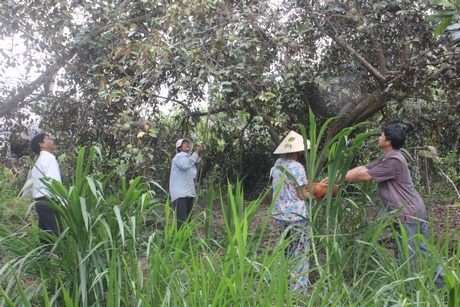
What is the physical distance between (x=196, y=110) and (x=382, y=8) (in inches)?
128

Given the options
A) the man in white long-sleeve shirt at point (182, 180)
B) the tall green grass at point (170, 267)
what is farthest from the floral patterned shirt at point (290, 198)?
the man in white long-sleeve shirt at point (182, 180)

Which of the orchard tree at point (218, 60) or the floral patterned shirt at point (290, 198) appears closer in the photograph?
the floral patterned shirt at point (290, 198)

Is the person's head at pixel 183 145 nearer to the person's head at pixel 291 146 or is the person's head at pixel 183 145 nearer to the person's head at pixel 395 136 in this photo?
the person's head at pixel 291 146

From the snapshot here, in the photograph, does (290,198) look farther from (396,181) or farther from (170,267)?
(170,267)

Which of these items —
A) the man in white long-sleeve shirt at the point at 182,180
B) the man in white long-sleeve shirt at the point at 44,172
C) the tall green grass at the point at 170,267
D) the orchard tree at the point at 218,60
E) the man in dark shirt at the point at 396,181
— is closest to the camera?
the tall green grass at the point at 170,267

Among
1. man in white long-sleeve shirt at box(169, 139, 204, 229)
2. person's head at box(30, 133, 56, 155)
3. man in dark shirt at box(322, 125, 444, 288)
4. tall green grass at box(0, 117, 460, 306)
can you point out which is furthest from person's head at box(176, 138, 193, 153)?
tall green grass at box(0, 117, 460, 306)

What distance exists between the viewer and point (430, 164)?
685 cm

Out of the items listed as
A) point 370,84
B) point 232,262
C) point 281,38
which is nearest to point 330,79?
point 281,38

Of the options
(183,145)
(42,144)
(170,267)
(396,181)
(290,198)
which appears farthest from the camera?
(183,145)

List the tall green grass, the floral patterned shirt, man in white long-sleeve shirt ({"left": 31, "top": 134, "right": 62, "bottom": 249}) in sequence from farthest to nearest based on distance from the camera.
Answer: man in white long-sleeve shirt ({"left": 31, "top": 134, "right": 62, "bottom": 249}) < the floral patterned shirt < the tall green grass

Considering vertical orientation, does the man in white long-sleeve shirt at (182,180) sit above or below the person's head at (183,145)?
below

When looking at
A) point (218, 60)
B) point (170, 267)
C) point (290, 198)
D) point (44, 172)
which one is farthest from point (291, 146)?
point (44, 172)

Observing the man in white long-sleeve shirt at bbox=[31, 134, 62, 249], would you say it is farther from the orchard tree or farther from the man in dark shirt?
the man in dark shirt

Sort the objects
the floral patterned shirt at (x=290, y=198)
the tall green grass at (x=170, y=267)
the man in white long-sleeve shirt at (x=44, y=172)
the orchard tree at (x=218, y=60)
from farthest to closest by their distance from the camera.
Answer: the orchard tree at (x=218, y=60)
the man in white long-sleeve shirt at (x=44, y=172)
the floral patterned shirt at (x=290, y=198)
the tall green grass at (x=170, y=267)
